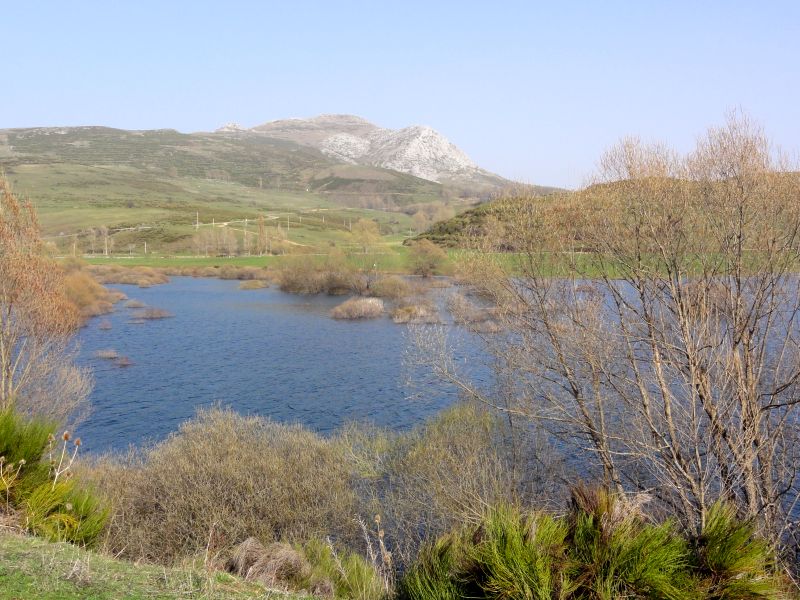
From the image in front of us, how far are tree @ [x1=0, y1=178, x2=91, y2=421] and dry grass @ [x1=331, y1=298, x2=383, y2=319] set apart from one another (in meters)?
27.5

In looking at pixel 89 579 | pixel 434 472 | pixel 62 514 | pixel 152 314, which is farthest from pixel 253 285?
pixel 89 579

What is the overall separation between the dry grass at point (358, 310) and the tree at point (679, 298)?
105 ft

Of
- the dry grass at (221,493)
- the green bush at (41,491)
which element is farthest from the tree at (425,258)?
the green bush at (41,491)

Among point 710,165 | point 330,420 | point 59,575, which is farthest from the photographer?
point 330,420

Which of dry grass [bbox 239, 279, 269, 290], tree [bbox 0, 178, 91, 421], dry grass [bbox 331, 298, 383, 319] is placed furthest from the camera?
dry grass [bbox 239, 279, 269, 290]

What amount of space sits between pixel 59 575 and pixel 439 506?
11009mm

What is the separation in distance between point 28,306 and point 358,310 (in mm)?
30279

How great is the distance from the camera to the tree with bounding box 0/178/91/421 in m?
19.2

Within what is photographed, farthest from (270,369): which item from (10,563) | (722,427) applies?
(10,563)

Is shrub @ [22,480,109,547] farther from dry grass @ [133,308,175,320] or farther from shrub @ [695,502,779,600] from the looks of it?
dry grass @ [133,308,175,320]

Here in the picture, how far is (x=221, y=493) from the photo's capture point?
15406mm

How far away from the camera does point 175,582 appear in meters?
5.53

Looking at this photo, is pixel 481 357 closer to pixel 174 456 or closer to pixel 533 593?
pixel 174 456

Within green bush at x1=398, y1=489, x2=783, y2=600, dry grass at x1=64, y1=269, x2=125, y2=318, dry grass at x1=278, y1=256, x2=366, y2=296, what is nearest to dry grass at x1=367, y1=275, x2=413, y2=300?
dry grass at x1=278, y1=256, x2=366, y2=296
